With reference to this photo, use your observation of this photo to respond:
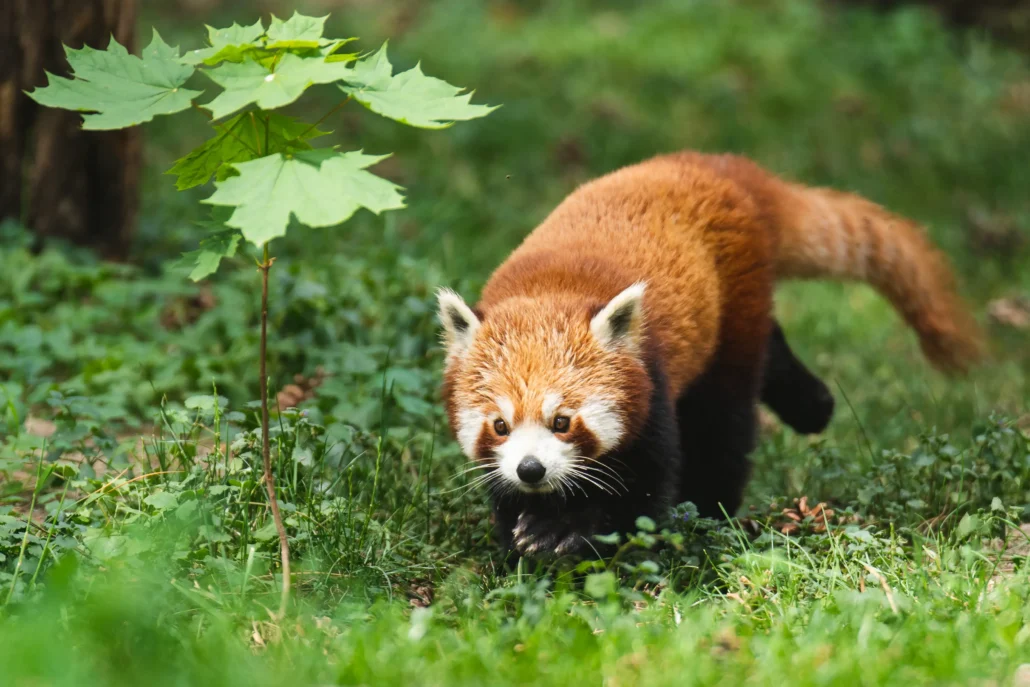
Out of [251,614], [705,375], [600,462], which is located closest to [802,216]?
[705,375]

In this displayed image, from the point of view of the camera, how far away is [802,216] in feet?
14.8

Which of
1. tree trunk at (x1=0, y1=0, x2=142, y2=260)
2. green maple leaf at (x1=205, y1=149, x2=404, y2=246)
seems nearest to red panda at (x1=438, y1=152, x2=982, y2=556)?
green maple leaf at (x1=205, y1=149, x2=404, y2=246)

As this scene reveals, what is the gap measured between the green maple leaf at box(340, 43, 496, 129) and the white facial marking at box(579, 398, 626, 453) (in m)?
1.03

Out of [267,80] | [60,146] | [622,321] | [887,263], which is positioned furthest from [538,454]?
[60,146]

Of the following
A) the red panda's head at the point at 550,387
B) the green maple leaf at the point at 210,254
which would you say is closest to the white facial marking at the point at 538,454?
the red panda's head at the point at 550,387

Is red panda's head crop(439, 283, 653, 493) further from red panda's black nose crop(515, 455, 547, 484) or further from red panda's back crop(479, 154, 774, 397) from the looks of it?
red panda's back crop(479, 154, 774, 397)

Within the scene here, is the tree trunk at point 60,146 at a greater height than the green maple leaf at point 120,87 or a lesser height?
lesser

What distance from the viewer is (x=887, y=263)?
4773 mm

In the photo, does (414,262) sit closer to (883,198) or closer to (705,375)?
(705,375)

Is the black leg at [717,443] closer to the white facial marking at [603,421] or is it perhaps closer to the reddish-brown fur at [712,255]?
the reddish-brown fur at [712,255]

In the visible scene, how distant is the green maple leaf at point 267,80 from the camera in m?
2.49

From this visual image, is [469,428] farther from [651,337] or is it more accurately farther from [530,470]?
[651,337]

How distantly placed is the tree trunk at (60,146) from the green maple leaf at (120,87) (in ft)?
8.82

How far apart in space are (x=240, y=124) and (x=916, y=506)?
7.80 feet
